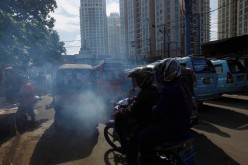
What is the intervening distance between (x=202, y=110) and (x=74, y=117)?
5.36m

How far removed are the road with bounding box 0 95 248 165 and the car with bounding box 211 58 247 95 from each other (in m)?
3.06

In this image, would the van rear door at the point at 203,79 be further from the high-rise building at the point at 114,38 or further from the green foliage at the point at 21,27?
the high-rise building at the point at 114,38

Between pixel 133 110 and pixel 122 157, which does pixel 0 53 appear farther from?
pixel 133 110

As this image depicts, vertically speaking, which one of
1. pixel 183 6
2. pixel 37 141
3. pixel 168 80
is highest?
pixel 183 6

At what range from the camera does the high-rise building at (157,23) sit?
252ft

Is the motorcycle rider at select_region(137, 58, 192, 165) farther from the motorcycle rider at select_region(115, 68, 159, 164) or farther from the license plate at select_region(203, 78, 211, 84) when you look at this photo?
the license plate at select_region(203, 78, 211, 84)

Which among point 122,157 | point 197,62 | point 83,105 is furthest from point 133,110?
point 197,62

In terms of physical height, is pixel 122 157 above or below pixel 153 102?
below

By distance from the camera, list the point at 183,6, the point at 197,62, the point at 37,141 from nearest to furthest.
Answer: the point at 37,141
the point at 197,62
the point at 183,6

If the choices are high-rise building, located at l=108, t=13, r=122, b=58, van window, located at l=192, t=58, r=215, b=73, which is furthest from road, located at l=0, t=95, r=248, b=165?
high-rise building, located at l=108, t=13, r=122, b=58

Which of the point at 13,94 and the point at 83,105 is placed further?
the point at 13,94

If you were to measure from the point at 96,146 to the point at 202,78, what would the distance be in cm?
558

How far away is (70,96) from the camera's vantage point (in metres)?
7.34

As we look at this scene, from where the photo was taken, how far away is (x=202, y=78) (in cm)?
938
